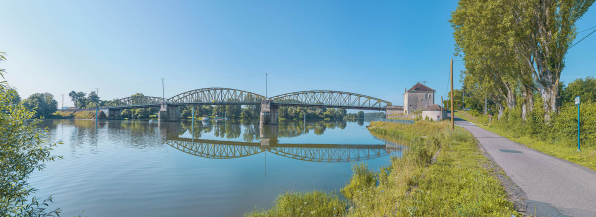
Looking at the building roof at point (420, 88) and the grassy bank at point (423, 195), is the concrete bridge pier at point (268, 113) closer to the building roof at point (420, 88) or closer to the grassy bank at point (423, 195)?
the building roof at point (420, 88)

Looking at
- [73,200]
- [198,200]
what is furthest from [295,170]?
[73,200]

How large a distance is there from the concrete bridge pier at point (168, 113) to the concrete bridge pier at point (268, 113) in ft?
129

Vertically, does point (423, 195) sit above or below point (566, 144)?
below

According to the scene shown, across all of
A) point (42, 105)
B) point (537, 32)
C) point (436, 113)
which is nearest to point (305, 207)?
point (537, 32)

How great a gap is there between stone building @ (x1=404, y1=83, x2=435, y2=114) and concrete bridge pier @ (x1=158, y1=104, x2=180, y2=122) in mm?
80805

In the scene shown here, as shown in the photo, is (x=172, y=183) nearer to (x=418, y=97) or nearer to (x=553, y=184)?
(x=553, y=184)

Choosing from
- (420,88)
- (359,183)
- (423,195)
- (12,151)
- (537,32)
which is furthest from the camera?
(420,88)

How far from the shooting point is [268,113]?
210 ft

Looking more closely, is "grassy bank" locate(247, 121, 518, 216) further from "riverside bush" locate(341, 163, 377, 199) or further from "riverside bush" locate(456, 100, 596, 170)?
"riverside bush" locate(456, 100, 596, 170)

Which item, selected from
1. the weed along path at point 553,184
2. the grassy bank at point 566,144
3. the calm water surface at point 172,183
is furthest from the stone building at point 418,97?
the weed along path at point 553,184

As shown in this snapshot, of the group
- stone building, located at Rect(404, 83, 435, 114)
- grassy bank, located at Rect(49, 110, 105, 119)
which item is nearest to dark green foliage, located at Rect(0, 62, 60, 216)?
stone building, located at Rect(404, 83, 435, 114)

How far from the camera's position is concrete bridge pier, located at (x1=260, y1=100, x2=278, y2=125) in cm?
6237

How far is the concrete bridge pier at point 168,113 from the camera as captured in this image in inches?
3169

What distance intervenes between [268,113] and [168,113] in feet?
142
